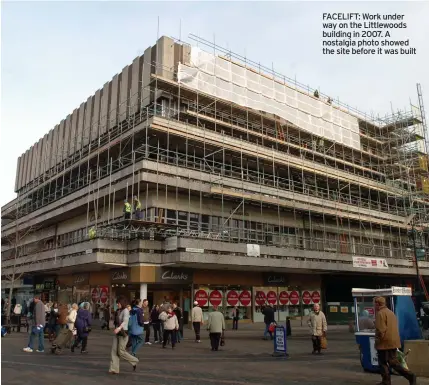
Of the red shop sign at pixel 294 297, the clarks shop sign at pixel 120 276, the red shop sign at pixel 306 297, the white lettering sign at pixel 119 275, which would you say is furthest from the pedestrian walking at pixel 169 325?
the red shop sign at pixel 306 297

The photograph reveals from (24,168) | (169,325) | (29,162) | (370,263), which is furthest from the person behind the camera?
(24,168)

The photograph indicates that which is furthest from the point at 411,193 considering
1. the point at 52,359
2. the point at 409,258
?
the point at 52,359

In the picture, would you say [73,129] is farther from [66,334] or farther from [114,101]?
[66,334]

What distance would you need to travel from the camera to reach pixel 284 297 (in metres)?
33.1

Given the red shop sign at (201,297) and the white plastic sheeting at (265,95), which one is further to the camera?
the white plastic sheeting at (265,95)

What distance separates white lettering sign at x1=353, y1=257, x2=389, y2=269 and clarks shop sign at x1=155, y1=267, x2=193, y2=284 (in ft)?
46.8

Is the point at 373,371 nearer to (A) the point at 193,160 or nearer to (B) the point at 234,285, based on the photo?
(B) the point at 234,285

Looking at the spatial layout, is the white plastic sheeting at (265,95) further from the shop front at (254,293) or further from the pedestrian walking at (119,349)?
the pedestrian walking at (119,349)

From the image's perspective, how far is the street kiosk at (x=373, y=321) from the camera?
10461 millimetres

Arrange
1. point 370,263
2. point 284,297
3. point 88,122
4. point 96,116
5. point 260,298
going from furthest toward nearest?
point 88,122, point 96,116, point 370,263, point 284,297, point 260,298

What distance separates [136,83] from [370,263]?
23200 millimetres

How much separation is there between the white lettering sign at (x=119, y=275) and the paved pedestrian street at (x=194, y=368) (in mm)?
10871

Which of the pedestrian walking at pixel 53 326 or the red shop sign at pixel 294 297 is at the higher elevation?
the red shop sign at pixel 294 297

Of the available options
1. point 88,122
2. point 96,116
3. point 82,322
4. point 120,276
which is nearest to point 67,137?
point 88,122
